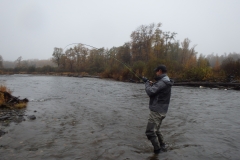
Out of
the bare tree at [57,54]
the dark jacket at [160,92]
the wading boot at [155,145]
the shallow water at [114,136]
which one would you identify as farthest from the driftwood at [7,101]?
the bare tree at [57,54]

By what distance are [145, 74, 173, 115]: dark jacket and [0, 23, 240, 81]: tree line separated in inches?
105

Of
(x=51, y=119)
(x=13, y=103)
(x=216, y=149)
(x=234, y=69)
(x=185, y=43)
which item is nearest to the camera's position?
(x=216, y=149)

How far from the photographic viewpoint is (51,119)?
9.73 meters

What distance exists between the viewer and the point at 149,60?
38.1m

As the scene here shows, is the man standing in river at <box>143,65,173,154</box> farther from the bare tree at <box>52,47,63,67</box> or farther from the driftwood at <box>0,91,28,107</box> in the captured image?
the bare tree at <box>52,47,63,67</box>

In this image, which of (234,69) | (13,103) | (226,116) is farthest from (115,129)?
(234,69)

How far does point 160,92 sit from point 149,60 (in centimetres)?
3344

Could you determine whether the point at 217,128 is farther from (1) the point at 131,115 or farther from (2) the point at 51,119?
(2) the point at 51,119

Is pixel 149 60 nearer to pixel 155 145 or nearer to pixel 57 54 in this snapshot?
pixel 155 145

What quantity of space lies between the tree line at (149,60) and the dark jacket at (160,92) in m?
2.67

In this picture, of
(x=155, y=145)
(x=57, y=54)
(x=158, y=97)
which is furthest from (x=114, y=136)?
(x=57, y=54)

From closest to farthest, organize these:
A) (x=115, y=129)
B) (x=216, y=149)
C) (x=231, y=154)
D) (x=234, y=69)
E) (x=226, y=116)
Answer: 1. (x=231, y=154)
2. (x=216, y=149)
3. (x=115, y=129)
4. (x=226, y=116)
5. (x=234, y=69)

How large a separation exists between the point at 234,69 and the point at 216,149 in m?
24.6

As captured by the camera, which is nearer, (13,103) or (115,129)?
(115,129)
